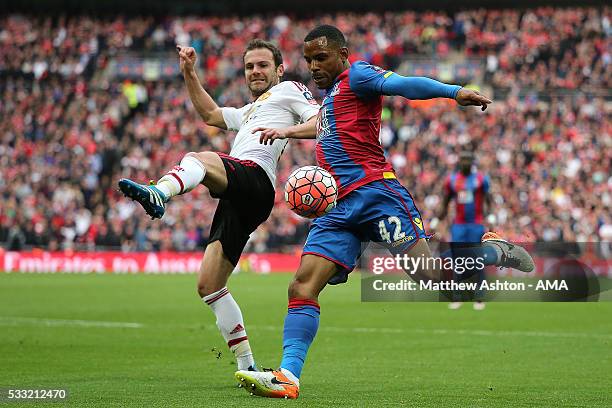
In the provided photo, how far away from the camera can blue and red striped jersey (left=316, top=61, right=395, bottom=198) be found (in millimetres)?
7086

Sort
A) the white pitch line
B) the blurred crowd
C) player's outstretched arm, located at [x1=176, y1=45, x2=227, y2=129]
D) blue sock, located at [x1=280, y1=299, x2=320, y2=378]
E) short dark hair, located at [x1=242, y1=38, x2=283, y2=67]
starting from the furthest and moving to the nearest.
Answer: the blurred crowd → the white pitch line → player's outstretched arm, located at [x1=176, y1=45, x2=227, y2=129] → short dark hair, located at [x1=242, y1=38, x2=283, y2=67] → blue sock, located at [x1=280, y1=299, x2=320, y2=378]

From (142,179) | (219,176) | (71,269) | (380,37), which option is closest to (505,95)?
(380,37)

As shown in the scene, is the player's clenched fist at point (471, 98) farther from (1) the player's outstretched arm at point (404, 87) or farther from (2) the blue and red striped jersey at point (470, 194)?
(2) the blue and red striped jersey at point (470, 194)

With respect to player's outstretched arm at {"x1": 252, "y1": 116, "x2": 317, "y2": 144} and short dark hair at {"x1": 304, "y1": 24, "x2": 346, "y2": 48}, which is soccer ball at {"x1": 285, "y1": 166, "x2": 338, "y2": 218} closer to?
player's outstretched arm at {"x1": 252, "y1": 116, "x2": 317, "y2": 144}

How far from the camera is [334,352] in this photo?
10.3 m

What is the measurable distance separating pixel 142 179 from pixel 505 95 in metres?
11.9

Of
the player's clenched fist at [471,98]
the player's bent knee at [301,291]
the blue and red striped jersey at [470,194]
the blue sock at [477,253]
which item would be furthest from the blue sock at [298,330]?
the blue and red striped jersey at [470,194]

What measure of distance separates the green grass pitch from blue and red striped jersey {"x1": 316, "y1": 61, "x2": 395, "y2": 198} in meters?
1.50

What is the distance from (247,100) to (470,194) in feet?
66.7

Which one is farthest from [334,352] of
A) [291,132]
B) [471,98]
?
[471,98]

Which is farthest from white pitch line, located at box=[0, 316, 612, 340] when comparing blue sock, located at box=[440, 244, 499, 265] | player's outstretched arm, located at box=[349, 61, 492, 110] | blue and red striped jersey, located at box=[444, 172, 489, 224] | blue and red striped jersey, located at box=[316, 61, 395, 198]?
player's outstretched arm, located at box=[349, 61, 492, 110]

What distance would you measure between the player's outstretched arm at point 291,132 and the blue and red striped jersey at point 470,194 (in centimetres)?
898

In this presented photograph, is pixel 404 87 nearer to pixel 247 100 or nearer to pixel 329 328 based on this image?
pixel 329 328

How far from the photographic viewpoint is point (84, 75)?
126 feet
